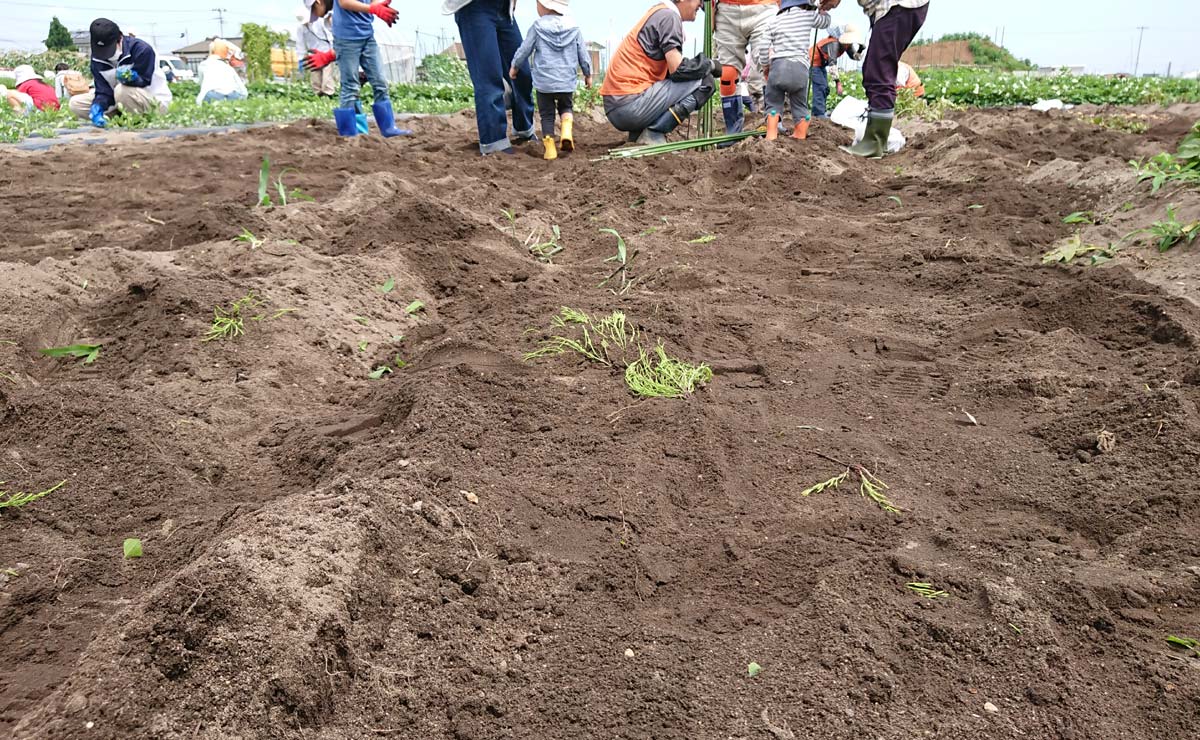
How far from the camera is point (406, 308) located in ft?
11.3

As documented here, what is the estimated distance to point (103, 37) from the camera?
990cm

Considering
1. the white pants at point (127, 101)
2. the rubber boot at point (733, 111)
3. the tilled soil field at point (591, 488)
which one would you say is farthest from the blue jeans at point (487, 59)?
the white pants at point (127, 101)

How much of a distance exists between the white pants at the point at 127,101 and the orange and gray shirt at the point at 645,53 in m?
7.25

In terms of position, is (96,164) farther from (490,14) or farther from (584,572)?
(584,572)

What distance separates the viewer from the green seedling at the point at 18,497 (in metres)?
2.06

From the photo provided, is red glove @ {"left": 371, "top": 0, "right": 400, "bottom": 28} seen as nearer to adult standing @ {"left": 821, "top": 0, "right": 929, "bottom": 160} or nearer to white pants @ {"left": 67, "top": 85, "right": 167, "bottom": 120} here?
adult standing @ {"left": 821, "top": 0, "right": 929, "bottom": 160}

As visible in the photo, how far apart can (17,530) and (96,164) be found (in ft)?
17.4

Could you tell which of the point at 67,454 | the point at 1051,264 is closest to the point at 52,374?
the point at 67,454

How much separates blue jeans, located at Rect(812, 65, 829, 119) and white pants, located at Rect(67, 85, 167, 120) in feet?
28.0

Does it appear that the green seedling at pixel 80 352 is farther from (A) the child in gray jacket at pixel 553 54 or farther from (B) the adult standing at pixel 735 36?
(B) the adult standing at pixel 735 36

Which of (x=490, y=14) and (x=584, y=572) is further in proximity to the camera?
(x=490, y=14)

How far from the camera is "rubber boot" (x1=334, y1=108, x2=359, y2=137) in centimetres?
774

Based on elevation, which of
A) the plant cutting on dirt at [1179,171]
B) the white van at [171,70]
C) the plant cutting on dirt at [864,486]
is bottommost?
the plant cutting on dirt at [864,486]

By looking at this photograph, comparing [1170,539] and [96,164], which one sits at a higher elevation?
[96,164]
